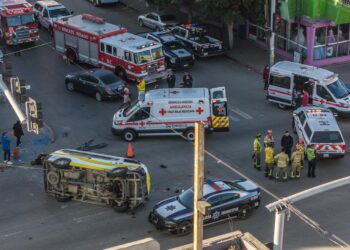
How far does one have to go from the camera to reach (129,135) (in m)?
28.8

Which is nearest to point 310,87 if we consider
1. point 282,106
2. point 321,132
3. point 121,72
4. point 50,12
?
point 282,106

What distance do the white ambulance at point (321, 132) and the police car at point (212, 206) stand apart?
15.8 ft

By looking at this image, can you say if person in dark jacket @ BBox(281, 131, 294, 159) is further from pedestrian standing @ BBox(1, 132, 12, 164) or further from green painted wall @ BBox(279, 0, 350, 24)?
green painted wall @ BBox(279, 0, 350, 24)

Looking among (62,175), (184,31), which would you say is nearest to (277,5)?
(184,31)

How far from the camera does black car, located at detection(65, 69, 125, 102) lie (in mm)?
33312

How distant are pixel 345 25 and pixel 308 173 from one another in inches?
627

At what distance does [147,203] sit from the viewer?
23.5 meters

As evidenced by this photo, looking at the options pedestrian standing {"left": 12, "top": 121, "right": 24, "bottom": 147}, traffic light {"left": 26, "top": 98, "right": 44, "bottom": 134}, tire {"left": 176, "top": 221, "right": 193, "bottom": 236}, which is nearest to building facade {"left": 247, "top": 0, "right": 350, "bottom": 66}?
pedestrian standing {"left": 12, "top": 121, "right": 24, "bottom": 147}

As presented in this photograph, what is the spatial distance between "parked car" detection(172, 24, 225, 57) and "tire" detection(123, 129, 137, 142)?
38.9ft

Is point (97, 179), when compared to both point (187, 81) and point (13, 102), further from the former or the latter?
point (187, 81)

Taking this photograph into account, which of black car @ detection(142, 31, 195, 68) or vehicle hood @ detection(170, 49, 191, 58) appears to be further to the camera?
vehicle hood @ detection(170, 49, 191, 58)

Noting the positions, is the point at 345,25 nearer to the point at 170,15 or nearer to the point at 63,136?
the point at 170,15

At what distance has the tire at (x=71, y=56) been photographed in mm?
39219

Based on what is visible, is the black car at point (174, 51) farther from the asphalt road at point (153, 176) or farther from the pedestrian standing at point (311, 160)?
the pedestrian standing at point (311, 160)
